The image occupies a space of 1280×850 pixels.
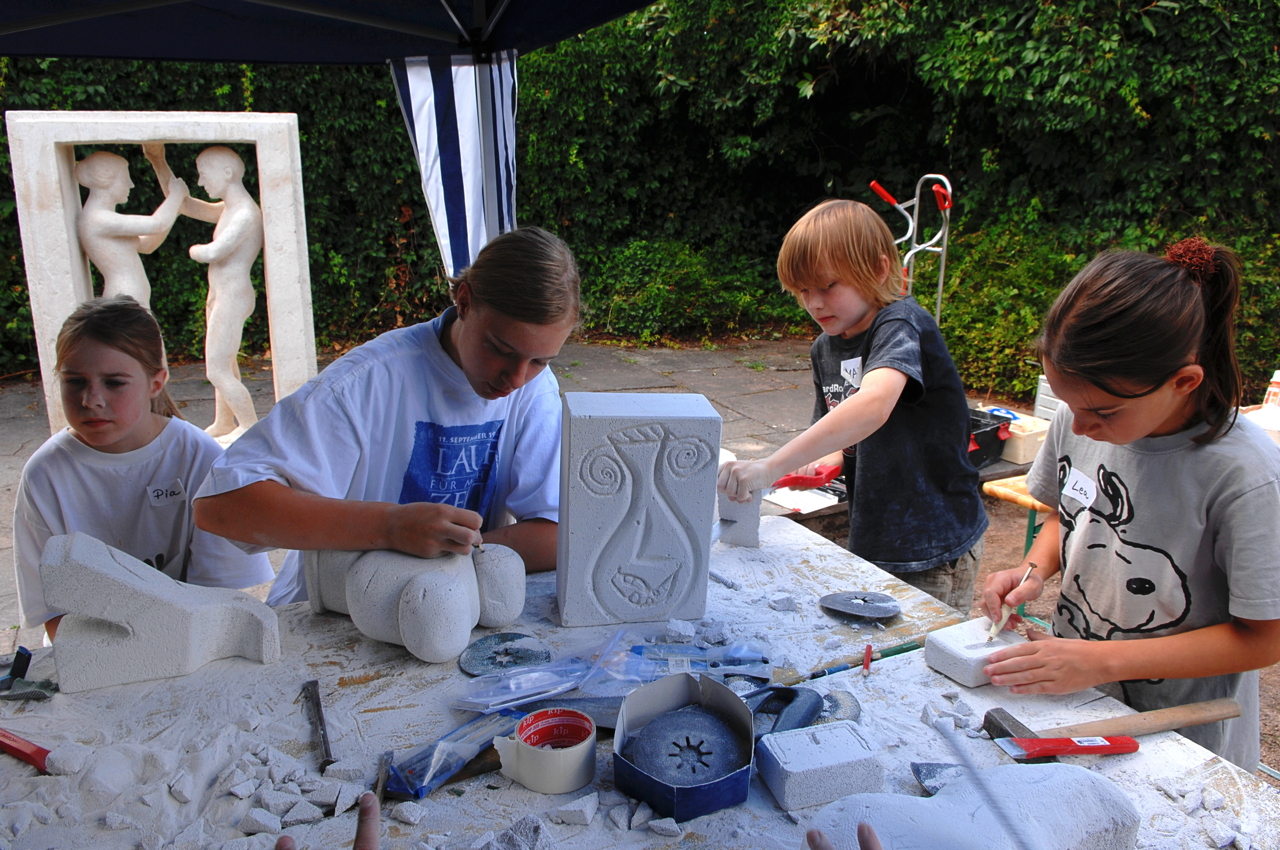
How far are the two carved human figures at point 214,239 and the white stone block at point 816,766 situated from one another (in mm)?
4407

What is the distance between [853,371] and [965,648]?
2.83 ft

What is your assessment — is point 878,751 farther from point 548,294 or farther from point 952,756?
point 548,294

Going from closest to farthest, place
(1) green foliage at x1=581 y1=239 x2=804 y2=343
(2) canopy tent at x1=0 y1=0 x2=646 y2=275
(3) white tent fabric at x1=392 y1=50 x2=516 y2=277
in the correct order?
(2) canopy tent at x1=0 y1=0 x2=646 y2=275 → (3) white tent fabric at x1=392 y1=50 x2=516 y2=277 → (1) green foliage at x1=581 y1=239 x2=804 y2=343

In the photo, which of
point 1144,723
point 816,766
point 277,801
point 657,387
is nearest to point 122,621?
point 277,801

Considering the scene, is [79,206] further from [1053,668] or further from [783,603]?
[1053,668]

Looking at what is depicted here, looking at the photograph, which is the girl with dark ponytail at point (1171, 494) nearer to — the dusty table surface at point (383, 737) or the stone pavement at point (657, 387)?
the dusty table surface at point (383, 737)

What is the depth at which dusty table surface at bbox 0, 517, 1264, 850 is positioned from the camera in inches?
40.2

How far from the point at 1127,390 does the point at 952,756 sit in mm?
623

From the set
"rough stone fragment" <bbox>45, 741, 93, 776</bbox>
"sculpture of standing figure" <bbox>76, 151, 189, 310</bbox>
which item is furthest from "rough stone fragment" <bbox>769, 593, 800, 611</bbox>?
"sculpture of standing figure" <bbox>76, 151, 189, 310</bbox>

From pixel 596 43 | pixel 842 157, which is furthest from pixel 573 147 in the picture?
pixel 842 157

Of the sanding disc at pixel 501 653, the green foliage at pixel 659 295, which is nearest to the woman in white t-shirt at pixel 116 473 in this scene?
the sanding disc at pixel 501 653

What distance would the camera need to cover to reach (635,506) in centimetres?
155

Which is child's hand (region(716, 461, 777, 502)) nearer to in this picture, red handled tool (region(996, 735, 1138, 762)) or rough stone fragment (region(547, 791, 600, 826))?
red handled tool (region(996, 735, 1138, 762))

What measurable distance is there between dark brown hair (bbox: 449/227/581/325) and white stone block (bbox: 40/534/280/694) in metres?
0.69
